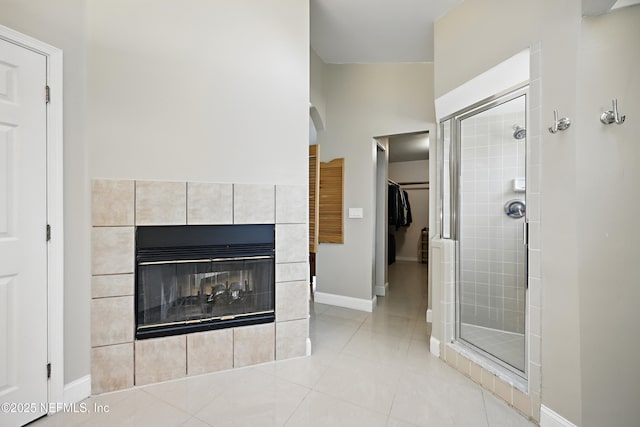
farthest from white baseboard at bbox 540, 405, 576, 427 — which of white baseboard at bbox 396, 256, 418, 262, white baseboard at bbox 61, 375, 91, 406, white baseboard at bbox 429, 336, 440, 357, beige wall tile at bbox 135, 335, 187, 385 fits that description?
white baseboard at bbox 396, 256, 418, 262

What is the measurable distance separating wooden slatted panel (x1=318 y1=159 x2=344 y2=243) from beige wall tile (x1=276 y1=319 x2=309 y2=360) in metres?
1.55

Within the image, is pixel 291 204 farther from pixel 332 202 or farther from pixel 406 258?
pixel 406 258

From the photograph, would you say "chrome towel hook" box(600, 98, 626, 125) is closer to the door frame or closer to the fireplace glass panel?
the fireplace glass panel

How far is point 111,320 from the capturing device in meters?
1.87

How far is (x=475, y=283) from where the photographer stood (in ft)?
7.76

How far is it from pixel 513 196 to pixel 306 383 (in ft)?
6.88

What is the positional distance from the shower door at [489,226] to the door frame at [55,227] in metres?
2.74

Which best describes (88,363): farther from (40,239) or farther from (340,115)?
(340,115)

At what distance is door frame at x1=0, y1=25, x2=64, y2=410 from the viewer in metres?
1.66

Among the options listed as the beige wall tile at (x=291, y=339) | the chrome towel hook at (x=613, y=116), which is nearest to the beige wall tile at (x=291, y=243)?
the beige wall tile at (x=291, y=339)

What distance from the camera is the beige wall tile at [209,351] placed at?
205cm

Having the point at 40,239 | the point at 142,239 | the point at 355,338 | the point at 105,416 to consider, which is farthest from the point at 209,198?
the point at 355,338

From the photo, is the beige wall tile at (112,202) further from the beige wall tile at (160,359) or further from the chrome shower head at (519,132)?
the chrome shower head at (519,132)

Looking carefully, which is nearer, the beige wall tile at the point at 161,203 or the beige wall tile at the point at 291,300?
the beige wall tile at the point at 161,203
